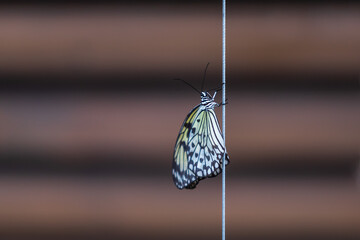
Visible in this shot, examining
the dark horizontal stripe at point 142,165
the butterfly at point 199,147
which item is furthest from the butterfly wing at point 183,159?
the dark horizontal stripe at point 142,165

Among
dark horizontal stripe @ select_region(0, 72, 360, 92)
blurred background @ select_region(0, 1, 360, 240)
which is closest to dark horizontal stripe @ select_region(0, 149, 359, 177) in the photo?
blurred background @ select_region(0, 1, 360, 240)

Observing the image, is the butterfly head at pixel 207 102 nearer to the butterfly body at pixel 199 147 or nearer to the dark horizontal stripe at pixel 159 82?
the butterfly body at pixel 199 147

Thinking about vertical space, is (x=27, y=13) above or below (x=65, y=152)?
above

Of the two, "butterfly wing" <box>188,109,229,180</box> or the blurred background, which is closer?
"butterfly wing" <box>188,109,229,180</box>

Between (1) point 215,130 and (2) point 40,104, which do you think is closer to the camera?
(1) point 215,130

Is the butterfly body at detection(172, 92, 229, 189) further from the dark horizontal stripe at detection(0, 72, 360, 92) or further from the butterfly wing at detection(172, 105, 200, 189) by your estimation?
the dark horizontal stripe at detection(0, 72, 360, 92)

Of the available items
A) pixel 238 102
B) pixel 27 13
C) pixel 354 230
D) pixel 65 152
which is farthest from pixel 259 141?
pixel 27 13

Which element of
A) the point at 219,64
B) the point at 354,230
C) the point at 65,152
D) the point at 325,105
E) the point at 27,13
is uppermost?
the point at 27,13

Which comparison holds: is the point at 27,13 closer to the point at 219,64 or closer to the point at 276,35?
the point at 219,64
